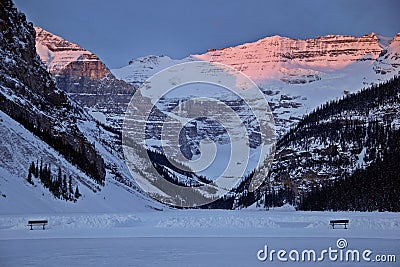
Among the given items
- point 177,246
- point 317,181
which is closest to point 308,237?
point 177,246

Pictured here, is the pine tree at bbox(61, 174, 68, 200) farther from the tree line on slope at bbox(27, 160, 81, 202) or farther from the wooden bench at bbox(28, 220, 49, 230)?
the wooden bench at bbox(28, 220, 49, 230)

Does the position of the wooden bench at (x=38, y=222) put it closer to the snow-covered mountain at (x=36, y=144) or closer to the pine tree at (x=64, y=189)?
the snow-covered mountain at (x=36, y=144)

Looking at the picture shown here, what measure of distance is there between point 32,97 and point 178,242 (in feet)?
301

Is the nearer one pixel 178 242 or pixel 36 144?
pixel 178 242

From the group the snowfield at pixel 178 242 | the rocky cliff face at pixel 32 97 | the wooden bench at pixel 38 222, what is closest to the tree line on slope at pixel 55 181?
the rocky cliff face at pixel 32 97

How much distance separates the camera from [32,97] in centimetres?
11181

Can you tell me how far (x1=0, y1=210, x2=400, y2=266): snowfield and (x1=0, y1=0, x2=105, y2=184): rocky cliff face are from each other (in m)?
57.4

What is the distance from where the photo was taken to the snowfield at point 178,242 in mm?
21500

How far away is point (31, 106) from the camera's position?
106750 millimetres

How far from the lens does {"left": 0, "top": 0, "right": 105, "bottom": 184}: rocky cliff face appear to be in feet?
326

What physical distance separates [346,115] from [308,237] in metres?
162

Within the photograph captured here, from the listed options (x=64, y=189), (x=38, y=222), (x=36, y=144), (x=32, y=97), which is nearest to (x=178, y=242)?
(x=38, y=222)

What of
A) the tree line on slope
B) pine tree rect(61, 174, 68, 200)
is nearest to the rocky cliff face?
the tree line on slope

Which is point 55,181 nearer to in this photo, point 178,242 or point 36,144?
point 36,144
